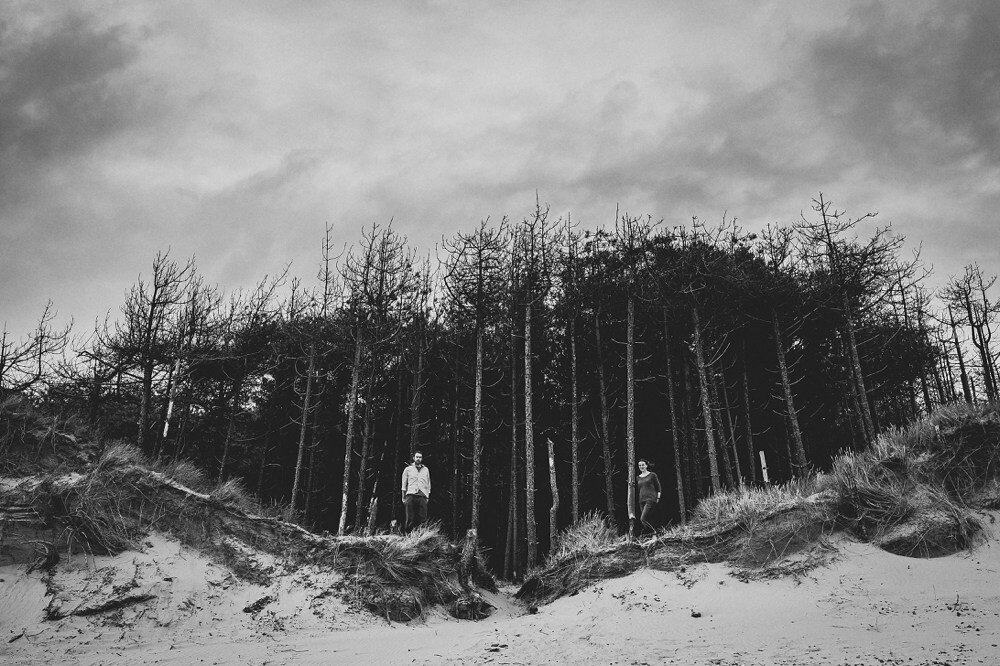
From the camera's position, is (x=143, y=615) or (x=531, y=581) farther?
(x=531, y=581)

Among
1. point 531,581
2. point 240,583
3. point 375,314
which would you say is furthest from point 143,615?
point 375,314

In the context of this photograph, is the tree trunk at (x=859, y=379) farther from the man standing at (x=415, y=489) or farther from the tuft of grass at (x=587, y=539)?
the man standing at (x=415, y=489)

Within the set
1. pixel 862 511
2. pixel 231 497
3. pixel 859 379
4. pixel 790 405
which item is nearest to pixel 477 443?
pixel 231 497

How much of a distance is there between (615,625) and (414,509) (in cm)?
560

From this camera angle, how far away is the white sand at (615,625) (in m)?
6.67

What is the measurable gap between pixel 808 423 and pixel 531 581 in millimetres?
17714

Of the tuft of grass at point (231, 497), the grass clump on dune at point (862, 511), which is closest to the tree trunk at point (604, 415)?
the grass clump on dune at point (862, 511)

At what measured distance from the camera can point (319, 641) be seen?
8.11m

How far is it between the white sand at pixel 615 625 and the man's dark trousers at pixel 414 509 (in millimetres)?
2904

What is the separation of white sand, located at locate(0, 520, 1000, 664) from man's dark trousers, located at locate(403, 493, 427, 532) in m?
2.90

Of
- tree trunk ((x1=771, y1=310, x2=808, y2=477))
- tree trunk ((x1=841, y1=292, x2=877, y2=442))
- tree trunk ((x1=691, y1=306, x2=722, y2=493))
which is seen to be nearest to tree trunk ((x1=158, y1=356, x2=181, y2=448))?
tree trunk ((x1=691, y1=306, x2=722, y2=493))

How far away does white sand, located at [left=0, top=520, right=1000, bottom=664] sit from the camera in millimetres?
6672

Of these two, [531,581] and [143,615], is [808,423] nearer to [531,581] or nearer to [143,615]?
[531,581]

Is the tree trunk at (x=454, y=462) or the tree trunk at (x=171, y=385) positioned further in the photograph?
the tree trunk at (x=454, y=462)
